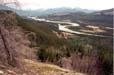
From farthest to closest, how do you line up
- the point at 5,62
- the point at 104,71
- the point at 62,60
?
the point at 104,71
the point at 62,60
the point at 5,62

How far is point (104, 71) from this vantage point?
43375 mm

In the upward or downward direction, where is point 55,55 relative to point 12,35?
downward

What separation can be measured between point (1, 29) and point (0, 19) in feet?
3.07

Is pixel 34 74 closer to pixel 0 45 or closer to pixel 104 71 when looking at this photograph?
pixel 0 45

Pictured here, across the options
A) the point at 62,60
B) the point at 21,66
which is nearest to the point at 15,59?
the point at 21,66

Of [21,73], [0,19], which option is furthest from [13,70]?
[0,19]

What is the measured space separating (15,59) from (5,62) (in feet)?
2.23

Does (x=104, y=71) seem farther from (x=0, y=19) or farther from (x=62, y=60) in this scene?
(x=0, y=19)

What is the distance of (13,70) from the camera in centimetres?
1552

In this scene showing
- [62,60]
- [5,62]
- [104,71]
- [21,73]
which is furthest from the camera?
[104,71]

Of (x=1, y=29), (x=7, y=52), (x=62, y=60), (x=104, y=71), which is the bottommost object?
(x=104, y=71)

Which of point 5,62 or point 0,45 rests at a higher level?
point 0,45

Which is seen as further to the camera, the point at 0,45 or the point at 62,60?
the point at 62,60

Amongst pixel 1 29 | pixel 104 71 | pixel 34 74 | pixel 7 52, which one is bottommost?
pixel 104 71
